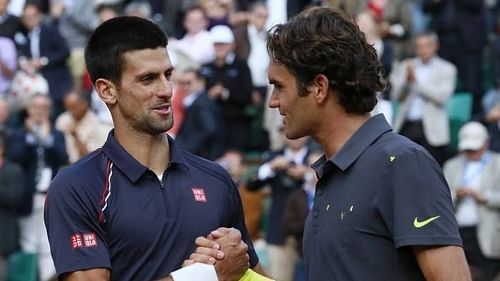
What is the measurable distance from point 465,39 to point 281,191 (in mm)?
4843

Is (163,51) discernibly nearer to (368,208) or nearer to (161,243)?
(161,243)

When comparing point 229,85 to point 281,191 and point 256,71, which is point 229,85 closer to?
point 256,71

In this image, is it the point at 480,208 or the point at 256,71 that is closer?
the point at 480,208

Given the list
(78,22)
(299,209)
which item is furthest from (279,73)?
(78,22)

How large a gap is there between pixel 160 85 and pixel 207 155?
9.16 metres

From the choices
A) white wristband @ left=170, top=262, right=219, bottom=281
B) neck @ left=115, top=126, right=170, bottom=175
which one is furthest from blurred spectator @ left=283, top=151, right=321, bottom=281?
white wristband @ left=170, top=262, right=219, bottom=281

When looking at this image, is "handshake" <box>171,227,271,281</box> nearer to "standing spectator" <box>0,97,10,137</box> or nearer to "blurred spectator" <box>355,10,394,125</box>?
"standing spectator" <box>0,97,10,137</box>

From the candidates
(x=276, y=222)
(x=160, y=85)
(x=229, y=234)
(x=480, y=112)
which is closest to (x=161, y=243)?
(x=229, y=234)

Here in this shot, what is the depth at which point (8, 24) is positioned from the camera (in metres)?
16.2

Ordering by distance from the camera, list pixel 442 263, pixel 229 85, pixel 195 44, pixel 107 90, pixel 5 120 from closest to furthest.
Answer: pixel 442 263 < pixel 107 90 < pixel 5 120 < pixel 229 85 < pixel 195 44

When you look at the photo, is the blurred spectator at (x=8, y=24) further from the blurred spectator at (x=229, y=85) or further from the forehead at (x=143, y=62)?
the forehead at (x=143, y=62)

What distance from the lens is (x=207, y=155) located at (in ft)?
46.9

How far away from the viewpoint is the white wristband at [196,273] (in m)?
4.88

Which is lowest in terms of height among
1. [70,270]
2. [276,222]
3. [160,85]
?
[276,222]
